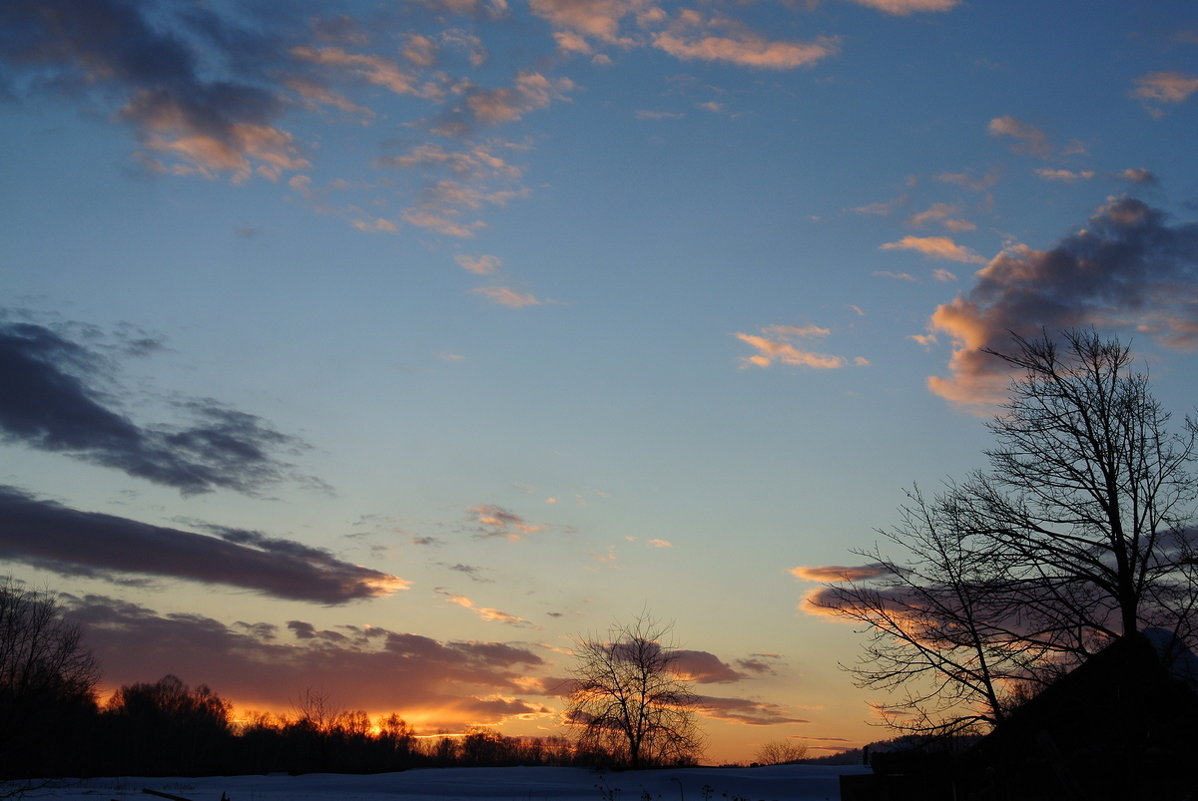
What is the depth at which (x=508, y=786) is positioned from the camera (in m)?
46.2

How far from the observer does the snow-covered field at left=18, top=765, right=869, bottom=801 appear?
121ft

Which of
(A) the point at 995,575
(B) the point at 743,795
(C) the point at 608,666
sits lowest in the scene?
(B) the point at 743,795

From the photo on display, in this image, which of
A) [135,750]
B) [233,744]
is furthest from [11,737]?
[233,744]

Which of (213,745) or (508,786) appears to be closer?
(508,786)

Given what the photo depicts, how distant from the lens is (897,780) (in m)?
15.2

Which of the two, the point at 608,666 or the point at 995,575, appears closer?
the point at 995,575

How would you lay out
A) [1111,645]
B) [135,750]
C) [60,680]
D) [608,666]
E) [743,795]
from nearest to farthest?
1. [1111,645]
2. [743,795]
3. [60,680]
4. [608,666]
5. [135,750]

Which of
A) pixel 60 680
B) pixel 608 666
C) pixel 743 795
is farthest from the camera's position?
pixel 608 666

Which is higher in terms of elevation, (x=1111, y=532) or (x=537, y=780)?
(x=1111, y=532)

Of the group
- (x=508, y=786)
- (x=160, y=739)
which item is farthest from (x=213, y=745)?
(x=508, y=786)

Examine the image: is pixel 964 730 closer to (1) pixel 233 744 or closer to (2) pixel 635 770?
(2) pixel 635 770

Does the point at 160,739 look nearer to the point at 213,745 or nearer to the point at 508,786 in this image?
the point at 213,745

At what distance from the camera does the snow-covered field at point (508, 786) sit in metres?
37.0

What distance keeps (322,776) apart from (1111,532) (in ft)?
160
